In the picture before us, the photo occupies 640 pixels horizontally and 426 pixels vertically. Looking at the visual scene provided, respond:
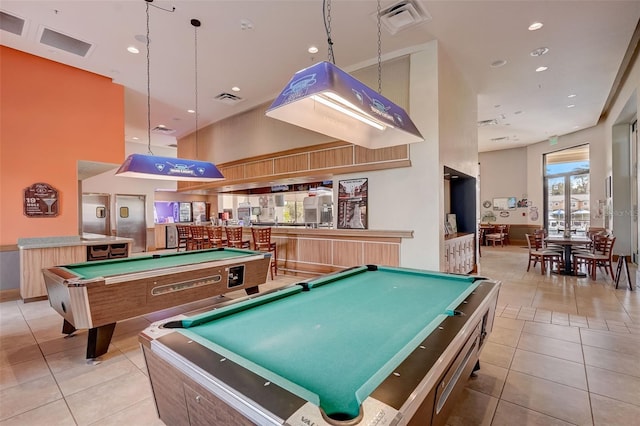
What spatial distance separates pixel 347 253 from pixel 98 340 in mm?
3969

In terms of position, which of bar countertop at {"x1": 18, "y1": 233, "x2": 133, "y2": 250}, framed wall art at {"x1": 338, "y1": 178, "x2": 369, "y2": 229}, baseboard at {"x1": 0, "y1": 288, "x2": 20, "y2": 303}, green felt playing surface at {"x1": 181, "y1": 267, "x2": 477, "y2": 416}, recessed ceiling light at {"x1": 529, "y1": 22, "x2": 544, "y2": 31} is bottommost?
baseboard at {"x1": 0, "y1": 288, "x2": 20, "y2": 303}

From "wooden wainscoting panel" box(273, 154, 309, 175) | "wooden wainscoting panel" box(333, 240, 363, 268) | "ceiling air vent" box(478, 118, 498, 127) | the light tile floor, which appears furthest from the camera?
"ceiling air vent" box(478, 118, 498, 127)

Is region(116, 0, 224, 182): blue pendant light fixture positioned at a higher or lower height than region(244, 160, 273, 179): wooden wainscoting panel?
lower

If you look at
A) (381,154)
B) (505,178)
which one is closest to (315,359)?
(381,154)

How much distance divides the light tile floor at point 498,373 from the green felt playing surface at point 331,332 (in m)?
0.91

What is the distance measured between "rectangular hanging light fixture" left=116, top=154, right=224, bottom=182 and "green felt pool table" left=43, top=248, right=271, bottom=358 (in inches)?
51.3

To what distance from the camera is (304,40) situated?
4.69 meters

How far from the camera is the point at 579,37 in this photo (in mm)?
4617

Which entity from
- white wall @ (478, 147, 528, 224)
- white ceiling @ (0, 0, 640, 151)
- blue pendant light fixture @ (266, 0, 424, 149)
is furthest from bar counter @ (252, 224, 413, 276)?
white wall @ (478, 147, 528, 224)

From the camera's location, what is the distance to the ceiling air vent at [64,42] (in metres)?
4.50

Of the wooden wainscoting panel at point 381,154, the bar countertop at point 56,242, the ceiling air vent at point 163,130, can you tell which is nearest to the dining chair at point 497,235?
the wooden wainscoting panel at point 381,154

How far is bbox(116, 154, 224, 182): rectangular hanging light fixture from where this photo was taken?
14.1 ft

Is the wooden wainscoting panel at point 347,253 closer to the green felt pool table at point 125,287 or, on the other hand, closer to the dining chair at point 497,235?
the green felt pool table at point 125,287

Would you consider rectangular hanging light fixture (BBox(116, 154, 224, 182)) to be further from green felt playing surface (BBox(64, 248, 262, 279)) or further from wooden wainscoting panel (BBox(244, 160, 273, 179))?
wooden wainscoting panel (BBox(244, 160, 273, 179))
